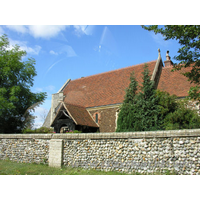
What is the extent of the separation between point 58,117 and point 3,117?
24.8 feet

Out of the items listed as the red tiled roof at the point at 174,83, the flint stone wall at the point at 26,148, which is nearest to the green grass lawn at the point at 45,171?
the flint stone wall at the point at 26,148

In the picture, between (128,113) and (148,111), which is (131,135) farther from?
(128,113)

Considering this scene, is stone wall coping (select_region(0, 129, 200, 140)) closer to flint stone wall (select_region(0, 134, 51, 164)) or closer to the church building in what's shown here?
flint stone wall (select_region(0, 134, 51, 164))

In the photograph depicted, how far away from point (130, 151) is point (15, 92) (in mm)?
17713

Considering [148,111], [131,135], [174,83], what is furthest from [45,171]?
[174,83]

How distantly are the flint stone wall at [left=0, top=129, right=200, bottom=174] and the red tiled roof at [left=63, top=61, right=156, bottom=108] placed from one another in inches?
354

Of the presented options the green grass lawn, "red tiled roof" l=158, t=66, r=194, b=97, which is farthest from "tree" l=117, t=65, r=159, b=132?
the green grass lawn

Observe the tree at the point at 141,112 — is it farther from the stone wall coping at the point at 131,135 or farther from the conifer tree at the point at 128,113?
the stone wall coping at the point at 131,135

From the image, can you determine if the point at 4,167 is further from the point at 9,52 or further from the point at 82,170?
the point at 9,52

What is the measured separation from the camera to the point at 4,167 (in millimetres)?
9164

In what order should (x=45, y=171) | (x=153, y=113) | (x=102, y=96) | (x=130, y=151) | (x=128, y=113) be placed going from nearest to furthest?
(x=130, y=151), (x=45, y=171), (x=153, y=113), (x=128, y=113), (x=102, y=96)

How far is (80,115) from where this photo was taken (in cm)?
1708

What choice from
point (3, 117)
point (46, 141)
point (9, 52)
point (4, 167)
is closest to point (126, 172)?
point (46, 141)
